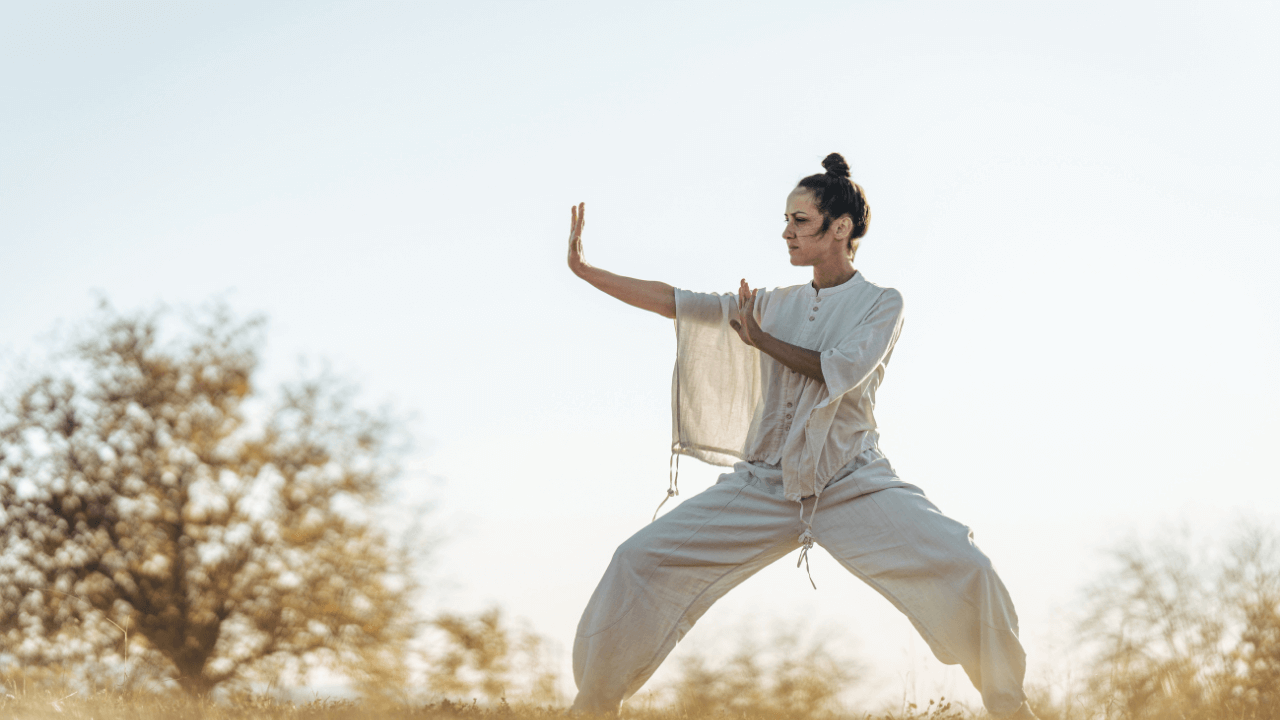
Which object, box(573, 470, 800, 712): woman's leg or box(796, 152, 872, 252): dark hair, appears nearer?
box(573, 470, 800, 712): woman's leg

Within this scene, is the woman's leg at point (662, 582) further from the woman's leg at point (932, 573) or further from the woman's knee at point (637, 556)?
the woman's leg at point (932, 573)

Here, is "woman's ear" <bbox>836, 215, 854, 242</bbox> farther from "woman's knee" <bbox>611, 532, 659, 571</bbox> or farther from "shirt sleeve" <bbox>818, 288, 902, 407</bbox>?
"woman's knee" <bbox>611, 532, 659, 571</bbox>

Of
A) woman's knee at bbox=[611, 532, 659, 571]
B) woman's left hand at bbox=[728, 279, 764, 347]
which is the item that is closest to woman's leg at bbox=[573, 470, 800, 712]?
woman's knee at bbox=[611, 532, 659, 571]

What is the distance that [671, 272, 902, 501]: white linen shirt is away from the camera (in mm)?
4105

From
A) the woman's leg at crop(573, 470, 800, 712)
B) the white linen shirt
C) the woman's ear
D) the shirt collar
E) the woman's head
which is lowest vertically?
the woman's leg at crop(573, 470, 800, 712)

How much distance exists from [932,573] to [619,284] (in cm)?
178

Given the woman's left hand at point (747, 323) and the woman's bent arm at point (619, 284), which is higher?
the woman's bent arm at point (619, 284)

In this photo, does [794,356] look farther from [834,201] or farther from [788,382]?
[834,201]

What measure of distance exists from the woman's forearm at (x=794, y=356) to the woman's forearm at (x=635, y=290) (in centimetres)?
75

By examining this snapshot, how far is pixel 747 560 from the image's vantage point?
427 centimetres

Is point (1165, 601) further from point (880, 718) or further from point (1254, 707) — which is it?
point (880, 718)

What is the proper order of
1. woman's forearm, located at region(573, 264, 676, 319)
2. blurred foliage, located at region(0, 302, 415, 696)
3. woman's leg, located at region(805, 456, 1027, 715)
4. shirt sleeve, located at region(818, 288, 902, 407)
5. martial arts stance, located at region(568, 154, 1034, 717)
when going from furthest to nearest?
1. blurred foliage, located at region(0, 302, 415, 696)
2. woman's forearm, located at region(573, 264, 676, 319)
3. shirt sleeve, located at region(818, 288, 902, 407)
4. martial arts stance, located at region(568, 154, 1034, 717)
5. woman's leg, located at region(805, 456, 1027, 715)

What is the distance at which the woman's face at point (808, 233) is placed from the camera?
4.39 m

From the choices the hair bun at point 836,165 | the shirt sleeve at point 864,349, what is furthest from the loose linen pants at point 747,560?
the hair bun at point 836,165
